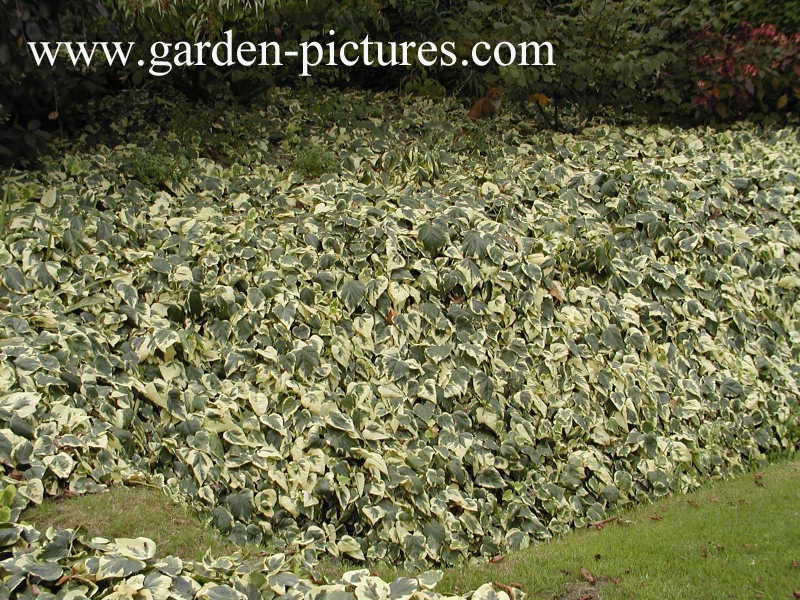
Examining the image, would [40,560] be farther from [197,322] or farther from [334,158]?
[334,158]

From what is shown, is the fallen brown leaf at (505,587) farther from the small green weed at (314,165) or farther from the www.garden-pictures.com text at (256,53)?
the www.garden-pictures.com text at (256,53)

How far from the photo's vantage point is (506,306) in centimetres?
438

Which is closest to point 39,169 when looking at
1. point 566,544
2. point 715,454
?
point 566,544

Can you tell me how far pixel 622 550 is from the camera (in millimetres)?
Answer: 3416

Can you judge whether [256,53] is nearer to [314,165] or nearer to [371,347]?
[314,165]

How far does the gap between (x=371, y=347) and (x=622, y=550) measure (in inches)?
60.0

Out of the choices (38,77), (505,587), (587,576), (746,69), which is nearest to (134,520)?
(505,587)

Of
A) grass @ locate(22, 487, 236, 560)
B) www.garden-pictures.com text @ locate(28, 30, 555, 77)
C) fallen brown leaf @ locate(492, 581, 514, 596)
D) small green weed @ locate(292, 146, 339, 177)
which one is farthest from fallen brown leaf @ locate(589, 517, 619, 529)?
www.garden-pictures.com text @ locate(28, 30, 555, 77)

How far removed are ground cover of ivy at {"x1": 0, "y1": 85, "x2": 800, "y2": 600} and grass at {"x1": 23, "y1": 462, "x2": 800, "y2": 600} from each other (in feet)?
0.49

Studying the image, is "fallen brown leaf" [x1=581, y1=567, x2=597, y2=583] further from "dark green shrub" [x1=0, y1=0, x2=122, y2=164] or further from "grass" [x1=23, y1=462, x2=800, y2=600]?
"dark green shrub" [x1=0, y1=0, x2=122, y2=164]

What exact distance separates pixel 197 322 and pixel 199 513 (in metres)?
1.08

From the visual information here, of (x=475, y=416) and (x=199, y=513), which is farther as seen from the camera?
(x=475, y=416)

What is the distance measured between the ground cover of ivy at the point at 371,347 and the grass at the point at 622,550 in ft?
0.49

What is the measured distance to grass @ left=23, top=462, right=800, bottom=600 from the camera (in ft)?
10.00
